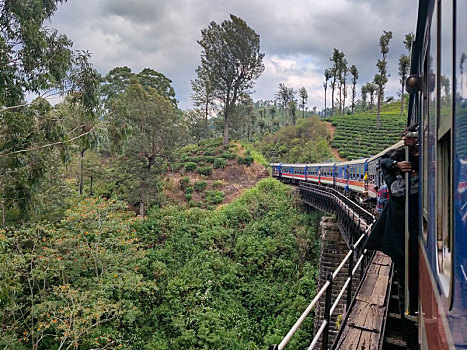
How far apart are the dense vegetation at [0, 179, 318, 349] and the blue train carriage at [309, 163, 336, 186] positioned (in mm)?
5277

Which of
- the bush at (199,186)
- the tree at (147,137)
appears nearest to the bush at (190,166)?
the bush at (199,186)

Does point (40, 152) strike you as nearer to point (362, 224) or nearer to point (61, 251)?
point (61, 251)

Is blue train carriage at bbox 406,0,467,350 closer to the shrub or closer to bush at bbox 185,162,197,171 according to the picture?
the shrub

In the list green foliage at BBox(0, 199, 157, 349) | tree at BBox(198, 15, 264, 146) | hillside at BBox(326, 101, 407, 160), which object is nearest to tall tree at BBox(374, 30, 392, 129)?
hillside at BBox(326, 101, 407, 160)

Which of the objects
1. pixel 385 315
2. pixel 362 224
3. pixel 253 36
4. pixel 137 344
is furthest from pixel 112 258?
pixel 253 36

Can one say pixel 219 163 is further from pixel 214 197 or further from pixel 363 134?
pixel 363 134

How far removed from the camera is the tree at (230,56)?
2781 centimetres

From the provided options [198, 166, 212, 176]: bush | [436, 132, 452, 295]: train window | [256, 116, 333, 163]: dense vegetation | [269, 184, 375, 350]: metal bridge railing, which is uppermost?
[256, 116, 333, 163]: dense vegetation

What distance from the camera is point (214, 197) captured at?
74.9 feet

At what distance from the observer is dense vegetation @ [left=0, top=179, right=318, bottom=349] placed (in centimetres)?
988

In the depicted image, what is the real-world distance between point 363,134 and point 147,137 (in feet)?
133

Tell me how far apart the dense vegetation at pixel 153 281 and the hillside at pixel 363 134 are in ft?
92.9

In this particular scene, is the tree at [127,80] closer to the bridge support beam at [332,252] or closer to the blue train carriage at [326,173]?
the blue train carriage at [326,173]

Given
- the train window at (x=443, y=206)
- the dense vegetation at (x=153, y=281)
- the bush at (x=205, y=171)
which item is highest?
the bush at (x=205, y=171)
